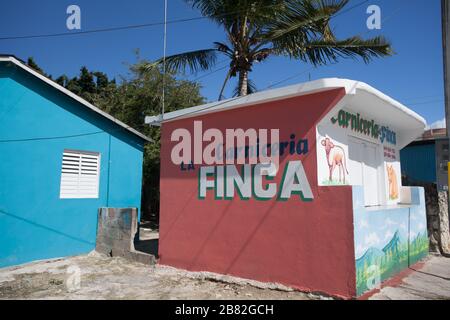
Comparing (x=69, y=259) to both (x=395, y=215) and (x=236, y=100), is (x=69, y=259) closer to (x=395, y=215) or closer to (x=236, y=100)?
(x=236, y=100)

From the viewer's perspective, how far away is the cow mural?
18.5ft

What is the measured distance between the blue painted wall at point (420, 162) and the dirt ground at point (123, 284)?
12407mm

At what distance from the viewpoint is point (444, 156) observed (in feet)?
25.6

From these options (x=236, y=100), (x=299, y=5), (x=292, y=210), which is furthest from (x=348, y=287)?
(x=299, y=5)

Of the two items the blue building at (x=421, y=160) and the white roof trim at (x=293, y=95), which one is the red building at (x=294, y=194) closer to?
the white roof trim at (x=293, y=95)

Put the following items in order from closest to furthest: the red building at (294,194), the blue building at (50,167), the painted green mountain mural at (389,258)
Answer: the painted green mountain mural at (389,258) < the red building at (294,194) < the blue building at (50,167)

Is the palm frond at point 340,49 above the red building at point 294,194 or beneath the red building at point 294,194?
above

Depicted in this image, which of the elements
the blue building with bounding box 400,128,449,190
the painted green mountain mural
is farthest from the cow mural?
the blue building with bounding box 400,128,449,190

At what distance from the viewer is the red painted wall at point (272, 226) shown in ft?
16.2

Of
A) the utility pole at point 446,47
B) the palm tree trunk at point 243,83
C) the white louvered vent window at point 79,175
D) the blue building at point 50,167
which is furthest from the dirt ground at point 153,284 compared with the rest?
the palm tree trunk at point 243,83

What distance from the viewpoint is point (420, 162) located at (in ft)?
50.2

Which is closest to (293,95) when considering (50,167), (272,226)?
(272,226)

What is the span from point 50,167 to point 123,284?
412 cm

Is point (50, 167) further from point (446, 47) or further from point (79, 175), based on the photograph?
point (446, 47)
